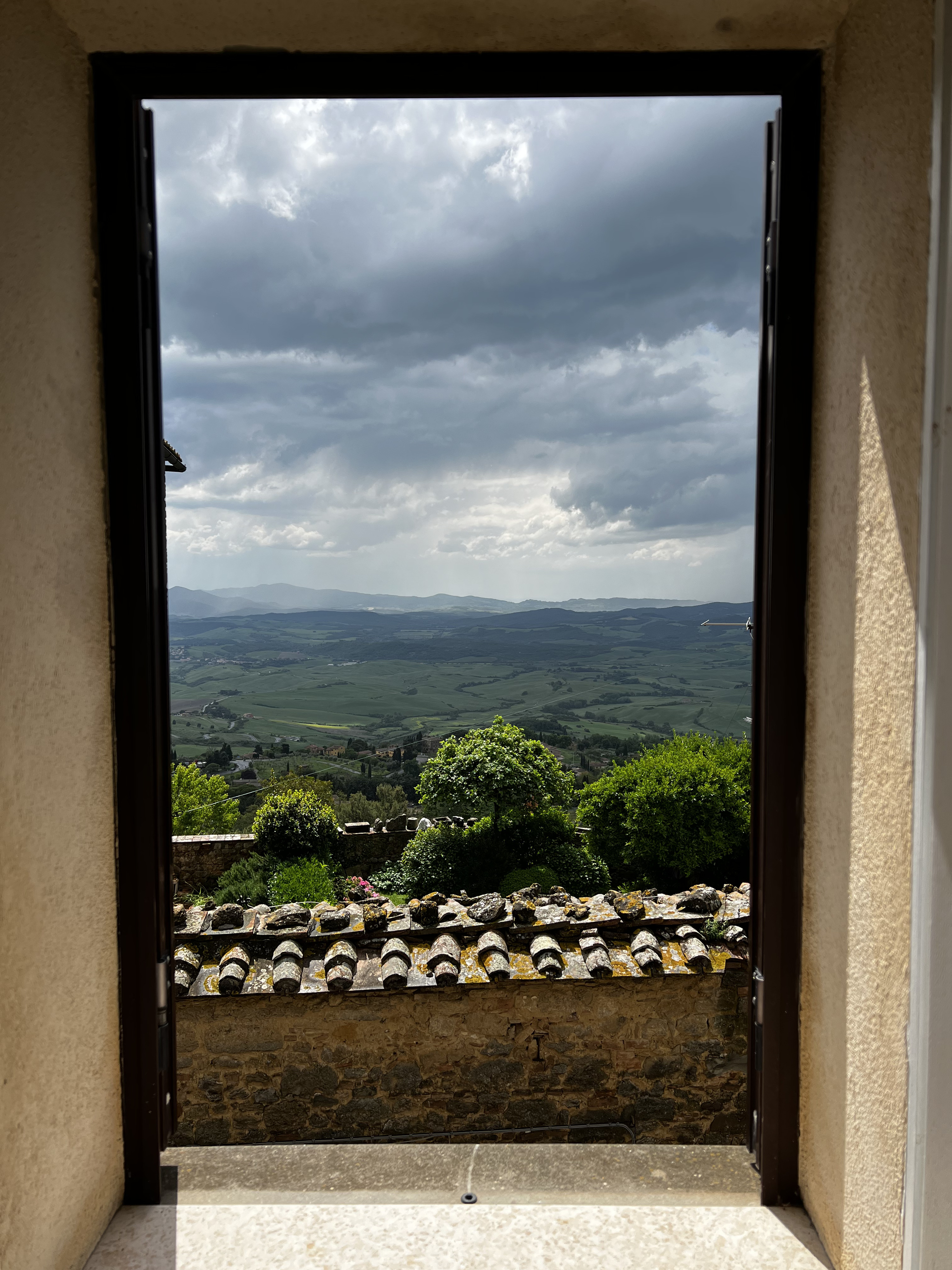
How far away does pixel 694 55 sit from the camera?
1.05 meters

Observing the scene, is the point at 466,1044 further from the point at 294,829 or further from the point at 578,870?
the point at 294,829

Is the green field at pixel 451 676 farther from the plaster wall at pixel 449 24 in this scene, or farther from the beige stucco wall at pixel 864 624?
the plaster wall at pixel 449 24

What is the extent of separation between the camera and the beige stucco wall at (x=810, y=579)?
83cm

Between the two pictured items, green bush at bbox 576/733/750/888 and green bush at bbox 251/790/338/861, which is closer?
green bush at bbox 576/733/750/888

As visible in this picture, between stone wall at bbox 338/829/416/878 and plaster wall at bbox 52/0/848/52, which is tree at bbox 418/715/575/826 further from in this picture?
plaster wall at bbox 52/0/848/52

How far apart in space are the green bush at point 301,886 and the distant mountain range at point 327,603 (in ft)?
107

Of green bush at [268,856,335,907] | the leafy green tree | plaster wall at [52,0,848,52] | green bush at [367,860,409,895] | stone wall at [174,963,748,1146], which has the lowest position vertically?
the leafy green tree

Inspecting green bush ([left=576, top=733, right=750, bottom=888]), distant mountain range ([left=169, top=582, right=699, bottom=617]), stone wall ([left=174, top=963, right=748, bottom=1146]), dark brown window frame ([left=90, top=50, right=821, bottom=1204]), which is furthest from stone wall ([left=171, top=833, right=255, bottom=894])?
distant mountain range ([left=169, top=582, right=699, bottom=617])

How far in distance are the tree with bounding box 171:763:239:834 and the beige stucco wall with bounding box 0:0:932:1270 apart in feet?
37.8

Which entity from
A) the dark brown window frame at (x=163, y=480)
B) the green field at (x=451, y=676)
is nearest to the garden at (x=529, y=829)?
the green field at (x=451, y=676)

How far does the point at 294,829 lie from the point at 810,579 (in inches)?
334

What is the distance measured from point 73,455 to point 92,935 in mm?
709

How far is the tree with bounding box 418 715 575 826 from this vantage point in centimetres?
905

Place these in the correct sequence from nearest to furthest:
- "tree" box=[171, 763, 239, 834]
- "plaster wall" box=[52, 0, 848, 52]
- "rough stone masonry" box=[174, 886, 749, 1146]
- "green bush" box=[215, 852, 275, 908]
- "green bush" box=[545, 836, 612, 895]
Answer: "plaster wall" box=[52, 0, 848, 52] < "rough stone masonry" box=[174, 886, 749, 1146] < "green bush" box=[215, 852, 275, 908] < "green bush" box=[545, 836, 612, 895] < "tree" box=[171, 763, 239, 834]
